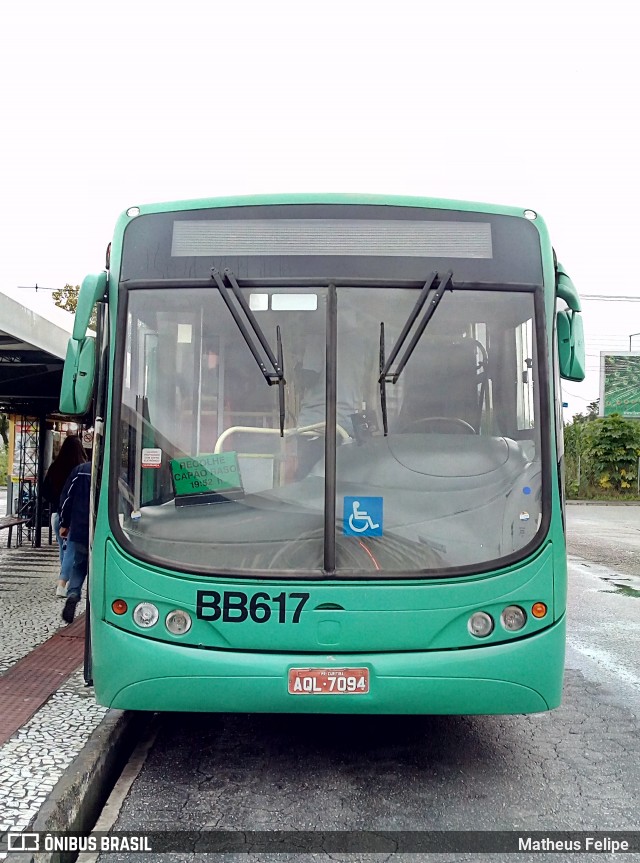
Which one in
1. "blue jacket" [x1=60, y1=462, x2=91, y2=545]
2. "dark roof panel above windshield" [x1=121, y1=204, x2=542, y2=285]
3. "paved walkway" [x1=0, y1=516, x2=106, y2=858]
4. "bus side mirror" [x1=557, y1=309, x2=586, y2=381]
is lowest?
"paved walkway" [x1=0, y1=516, x2=106, y2=858]

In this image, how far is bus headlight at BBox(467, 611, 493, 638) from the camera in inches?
173

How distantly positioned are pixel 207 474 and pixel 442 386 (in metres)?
1.31

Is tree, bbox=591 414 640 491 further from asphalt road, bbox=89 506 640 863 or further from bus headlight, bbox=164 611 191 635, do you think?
bus headlight, bbox=164 611 191 635

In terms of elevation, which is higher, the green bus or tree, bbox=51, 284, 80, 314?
tree, bbox=51, 284, 80, 314

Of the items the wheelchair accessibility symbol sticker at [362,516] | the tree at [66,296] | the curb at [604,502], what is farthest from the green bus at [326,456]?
the curb at [604,502]

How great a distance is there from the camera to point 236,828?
4.03 m

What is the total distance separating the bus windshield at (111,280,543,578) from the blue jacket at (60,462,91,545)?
10.7 feet

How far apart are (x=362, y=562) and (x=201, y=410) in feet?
3.79

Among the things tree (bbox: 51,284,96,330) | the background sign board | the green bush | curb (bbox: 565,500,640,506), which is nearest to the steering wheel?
tree (bbox: 51,284,96,330)

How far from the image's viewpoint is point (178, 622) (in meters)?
4.39

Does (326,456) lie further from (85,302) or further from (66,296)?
(66,296)

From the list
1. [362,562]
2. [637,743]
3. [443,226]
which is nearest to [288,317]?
[443,226]

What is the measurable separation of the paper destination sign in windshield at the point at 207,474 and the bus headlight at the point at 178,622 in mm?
611

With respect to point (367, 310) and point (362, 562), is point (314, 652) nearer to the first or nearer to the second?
point (362, 562)
